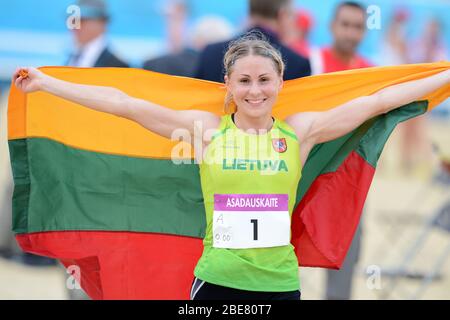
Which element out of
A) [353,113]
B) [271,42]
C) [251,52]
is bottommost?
[353,113]

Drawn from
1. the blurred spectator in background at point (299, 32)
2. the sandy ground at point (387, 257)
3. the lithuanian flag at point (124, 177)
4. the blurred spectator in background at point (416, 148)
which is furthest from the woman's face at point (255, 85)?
the blurred spectator in background at point (416, 148)

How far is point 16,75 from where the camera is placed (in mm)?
4965

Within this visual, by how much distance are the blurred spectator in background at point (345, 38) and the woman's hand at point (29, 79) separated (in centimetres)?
354

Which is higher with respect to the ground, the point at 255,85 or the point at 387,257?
the point at 255,85

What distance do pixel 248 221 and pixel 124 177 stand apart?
Answer: 51.9 inches

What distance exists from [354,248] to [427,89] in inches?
86.9

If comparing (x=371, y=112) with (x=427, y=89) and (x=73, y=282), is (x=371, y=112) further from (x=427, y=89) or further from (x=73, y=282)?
(x=73, y=282)

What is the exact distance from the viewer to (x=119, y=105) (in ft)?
16.0

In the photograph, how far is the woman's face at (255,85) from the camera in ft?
15.6

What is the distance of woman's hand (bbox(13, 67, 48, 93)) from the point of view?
4883mm

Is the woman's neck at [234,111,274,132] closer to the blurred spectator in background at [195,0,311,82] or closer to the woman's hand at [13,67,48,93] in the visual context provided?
the woman's hand at [13,67,48,93]

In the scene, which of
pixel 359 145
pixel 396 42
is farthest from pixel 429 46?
pixel 359 145

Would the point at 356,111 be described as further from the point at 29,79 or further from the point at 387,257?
the point at 387,257

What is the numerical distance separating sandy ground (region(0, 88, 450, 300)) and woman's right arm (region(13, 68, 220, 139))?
2.20 metres
